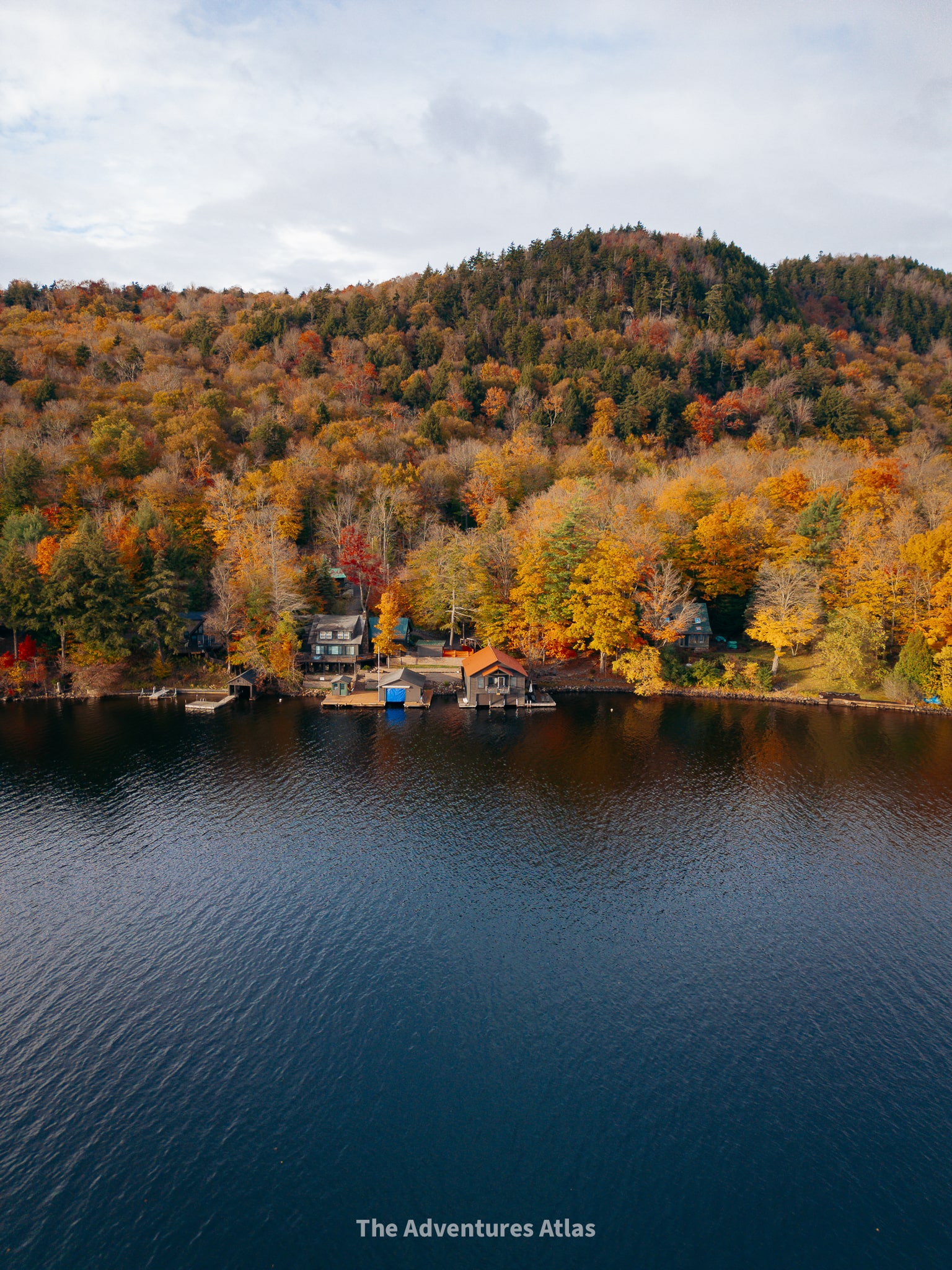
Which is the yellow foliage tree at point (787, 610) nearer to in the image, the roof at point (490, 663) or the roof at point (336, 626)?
the roof at point (490, 663)

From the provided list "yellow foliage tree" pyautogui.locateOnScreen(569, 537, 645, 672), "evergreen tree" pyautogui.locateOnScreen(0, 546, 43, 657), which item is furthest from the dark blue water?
"yellow foliage tree" pyautogui.locateOnScreen(569, 537, 645, 672)

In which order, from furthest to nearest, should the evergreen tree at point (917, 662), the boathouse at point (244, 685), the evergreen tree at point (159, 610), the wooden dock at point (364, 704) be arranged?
1. the evergreen tree at point (159, 610)
2. the boathouse at point (244, 685)
3. the wooden dock at point (364, 704)
4. the evergreen tree at point (917, 662)

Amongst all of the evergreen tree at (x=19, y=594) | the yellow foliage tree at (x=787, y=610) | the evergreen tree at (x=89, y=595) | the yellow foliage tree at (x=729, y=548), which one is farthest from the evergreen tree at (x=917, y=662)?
the evergreen tree at (x=19, y=594)

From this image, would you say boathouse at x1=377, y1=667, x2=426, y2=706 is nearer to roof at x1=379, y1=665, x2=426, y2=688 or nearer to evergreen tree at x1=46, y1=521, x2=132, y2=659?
roof at x1=379, y1=665, x2=426, y2=688

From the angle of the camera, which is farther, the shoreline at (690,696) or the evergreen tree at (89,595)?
the evergreen tree at (89,595)

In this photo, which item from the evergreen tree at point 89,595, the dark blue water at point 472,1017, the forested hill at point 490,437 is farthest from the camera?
the forested hill at point 490,437
